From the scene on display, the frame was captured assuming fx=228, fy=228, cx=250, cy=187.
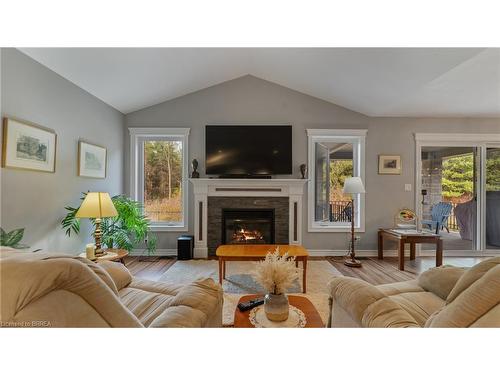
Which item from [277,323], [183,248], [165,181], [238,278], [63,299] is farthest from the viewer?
[165,181]

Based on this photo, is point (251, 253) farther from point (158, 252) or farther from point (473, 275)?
point (158, 252)

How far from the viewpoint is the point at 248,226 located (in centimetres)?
381

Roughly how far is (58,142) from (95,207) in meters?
0.90

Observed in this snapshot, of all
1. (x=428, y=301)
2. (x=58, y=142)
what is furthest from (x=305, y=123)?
(x=58, y=142)

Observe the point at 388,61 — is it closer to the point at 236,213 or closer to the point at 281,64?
the point at 281,64

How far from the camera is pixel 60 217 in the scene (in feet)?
8.20

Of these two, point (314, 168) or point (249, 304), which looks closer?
point (249, 304)

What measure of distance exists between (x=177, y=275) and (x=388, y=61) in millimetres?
3558

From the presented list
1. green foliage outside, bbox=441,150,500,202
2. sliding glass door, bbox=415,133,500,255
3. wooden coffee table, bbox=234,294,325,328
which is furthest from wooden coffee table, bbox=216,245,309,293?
green foliage outside, bbox=441,150,500,202

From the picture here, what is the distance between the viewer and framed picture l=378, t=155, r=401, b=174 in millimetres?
3889

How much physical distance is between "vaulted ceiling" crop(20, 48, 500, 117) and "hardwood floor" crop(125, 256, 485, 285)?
94.0 inches

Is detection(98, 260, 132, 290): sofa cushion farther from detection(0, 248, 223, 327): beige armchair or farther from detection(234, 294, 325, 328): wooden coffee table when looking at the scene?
detection(234, 294, 325, 328): wooden coffee table

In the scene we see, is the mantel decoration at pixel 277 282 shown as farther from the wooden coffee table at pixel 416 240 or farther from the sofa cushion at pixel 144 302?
the wooden coffee table at pixel 416 240
